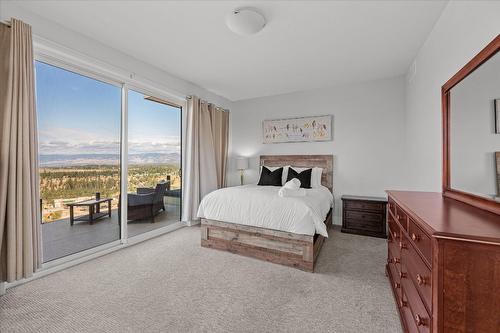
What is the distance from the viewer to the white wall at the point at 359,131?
383 cm

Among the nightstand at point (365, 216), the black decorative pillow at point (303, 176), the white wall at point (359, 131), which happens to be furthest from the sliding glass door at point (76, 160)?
the nightstand at point (365, 216)

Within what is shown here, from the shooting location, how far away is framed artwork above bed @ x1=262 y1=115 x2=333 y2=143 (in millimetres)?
4332

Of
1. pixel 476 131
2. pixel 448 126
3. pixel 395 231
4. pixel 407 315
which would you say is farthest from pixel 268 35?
pixel 407 315

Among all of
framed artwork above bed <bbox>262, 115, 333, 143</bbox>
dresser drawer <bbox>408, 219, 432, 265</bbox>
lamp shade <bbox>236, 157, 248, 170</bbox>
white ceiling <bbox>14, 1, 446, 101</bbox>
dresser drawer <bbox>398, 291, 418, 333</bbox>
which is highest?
white ceiling <bbox>14, 1, 446, 101</bbox>

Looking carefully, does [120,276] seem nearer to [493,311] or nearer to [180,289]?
[180,289]

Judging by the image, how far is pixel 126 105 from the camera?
3137 mm

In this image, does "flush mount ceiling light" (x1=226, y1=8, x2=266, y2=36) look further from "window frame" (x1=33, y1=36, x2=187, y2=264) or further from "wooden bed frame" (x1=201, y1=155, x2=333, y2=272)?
"wooden bed frame" (x1=201, y1=155, x2=333, y2=272)

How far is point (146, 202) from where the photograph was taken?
362 centimetres

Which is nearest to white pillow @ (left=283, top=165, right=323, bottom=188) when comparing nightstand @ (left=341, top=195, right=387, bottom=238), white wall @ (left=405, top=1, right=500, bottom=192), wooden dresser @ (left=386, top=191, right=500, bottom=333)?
nightstand @ (left=341, top=195, right=387, bottom=238)

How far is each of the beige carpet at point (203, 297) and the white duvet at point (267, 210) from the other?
49 centimetres

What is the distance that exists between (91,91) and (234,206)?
2.42m

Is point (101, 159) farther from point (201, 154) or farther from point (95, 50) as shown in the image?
point (201, 154)

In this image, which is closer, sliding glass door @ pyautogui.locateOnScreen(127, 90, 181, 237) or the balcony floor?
the balcony floor

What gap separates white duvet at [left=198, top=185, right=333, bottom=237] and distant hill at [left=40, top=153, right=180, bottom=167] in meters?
1.31
